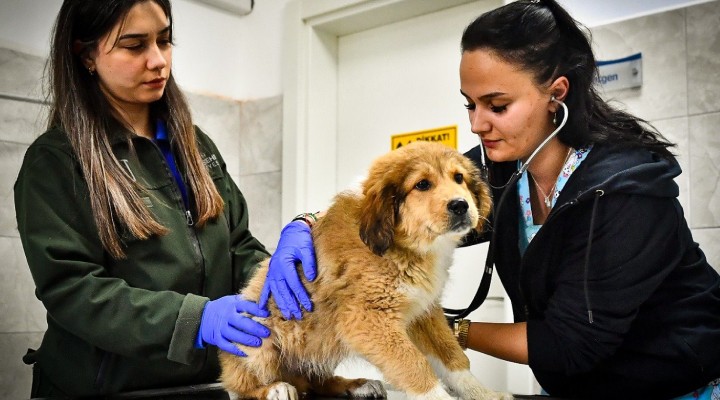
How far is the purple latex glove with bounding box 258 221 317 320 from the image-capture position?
5.03ft

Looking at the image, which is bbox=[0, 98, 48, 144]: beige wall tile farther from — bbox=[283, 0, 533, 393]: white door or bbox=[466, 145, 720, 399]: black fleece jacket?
bbox=[466, 145, 720, 399]: black fleece jacket

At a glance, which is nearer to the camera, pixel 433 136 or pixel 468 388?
pixel 468 388

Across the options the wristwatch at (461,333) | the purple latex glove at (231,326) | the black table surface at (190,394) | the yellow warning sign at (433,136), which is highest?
the yellow warning sign at (433,136)

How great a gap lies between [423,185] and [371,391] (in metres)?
0.52

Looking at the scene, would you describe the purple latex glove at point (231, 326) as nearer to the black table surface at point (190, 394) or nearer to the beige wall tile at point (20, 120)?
the black table surface at point (190, 394)

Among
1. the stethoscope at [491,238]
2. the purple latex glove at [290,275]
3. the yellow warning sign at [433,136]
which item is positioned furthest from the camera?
the yellow warning sign at [433,136]

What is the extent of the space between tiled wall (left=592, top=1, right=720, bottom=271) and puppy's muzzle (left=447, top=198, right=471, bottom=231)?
1393 millimetres

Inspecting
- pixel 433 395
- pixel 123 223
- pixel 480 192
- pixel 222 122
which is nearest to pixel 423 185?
pixel 480 192

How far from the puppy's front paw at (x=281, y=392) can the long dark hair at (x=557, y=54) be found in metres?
0.88

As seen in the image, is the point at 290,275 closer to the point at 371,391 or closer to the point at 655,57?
the point at 371,391

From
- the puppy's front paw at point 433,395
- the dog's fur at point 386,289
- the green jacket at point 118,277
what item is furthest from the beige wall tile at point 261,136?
the puppy's front paw at point 433,395

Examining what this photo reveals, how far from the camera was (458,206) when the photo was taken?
4.97 feet

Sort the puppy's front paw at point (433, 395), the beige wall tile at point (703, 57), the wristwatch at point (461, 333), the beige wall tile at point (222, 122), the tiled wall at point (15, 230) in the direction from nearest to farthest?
the puppy's front paw at point (433, 395)
the wristwatch at point (461, 333)
the beige wall tile at point (703, 57)
the tiled wall at point (15, 230)
the beige wall tile at point (222, 122)

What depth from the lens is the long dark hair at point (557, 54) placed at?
1.63 meters
